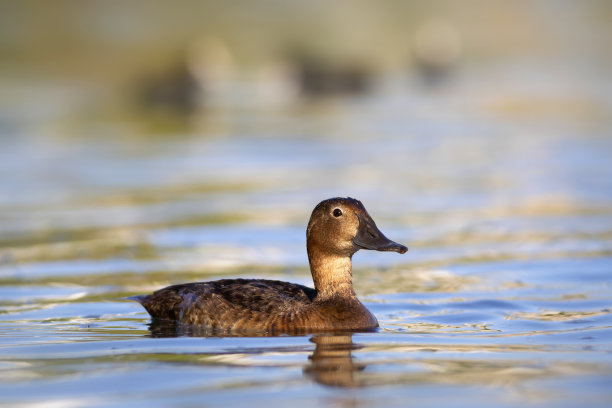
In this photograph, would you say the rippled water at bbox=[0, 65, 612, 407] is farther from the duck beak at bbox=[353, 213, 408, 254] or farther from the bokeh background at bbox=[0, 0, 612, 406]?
the duck beak at bbox=[353, 213, 408, 254]

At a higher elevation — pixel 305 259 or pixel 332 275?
pixel 305 259

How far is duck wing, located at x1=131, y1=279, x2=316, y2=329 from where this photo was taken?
942 cm

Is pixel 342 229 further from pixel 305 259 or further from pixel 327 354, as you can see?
pixel 305 259

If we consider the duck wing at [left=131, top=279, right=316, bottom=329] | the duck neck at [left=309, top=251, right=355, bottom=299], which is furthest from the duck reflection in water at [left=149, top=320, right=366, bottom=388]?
the duck neck at [left=309, top=251, right=355, bottom=299]

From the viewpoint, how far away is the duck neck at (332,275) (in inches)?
379

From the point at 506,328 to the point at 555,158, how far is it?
45.6 feet

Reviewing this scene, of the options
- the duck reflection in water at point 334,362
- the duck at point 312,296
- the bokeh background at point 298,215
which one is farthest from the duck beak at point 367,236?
the duck reflection in water at point 334,362

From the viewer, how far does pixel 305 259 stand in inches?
526

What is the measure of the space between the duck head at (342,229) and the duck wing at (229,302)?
450 mm

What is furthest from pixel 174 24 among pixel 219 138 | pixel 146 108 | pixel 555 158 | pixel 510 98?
pixel 555 158

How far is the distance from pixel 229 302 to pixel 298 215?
23.7 ft

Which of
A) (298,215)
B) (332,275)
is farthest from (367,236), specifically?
(298,215)

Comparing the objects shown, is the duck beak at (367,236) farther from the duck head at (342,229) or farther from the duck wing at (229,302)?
the duck wing at (229,302)

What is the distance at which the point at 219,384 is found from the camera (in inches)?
292
